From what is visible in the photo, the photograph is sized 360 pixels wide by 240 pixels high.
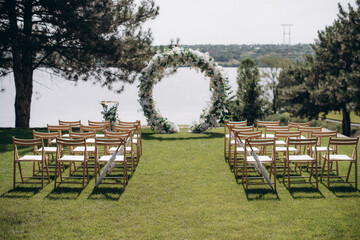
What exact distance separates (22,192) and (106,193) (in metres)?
1.69

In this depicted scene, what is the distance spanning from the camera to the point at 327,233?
16.7ft

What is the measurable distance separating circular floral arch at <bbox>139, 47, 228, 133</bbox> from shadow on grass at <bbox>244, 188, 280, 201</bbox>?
23.5 feet

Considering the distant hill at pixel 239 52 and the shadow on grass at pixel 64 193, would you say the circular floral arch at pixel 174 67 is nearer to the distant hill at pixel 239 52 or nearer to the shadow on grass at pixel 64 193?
the shadow on grass at pixel 64 193

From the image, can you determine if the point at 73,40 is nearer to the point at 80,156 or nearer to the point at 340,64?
the point at 80,156

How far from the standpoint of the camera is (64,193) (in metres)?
6.77

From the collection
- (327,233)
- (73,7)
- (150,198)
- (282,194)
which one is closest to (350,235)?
(327,233)

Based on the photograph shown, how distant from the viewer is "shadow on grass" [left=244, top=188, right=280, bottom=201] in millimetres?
6512

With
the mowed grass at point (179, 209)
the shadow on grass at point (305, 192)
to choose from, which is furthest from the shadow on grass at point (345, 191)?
the shadow on grass at point (305, 192)

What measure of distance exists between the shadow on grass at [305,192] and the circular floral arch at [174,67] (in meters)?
7.03

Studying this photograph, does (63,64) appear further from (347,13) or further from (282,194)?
(347,13)

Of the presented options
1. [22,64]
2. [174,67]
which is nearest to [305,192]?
[174,67]

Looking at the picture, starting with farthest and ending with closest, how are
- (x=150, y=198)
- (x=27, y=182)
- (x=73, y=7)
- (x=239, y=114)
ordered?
(x=239, y=114), (x=73, y=7), (x=27, y=182), (x=150, y=198)

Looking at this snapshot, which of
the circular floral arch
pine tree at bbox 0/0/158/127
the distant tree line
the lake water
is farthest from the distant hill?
the circular floral arch

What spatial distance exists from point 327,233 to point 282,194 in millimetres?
1697
